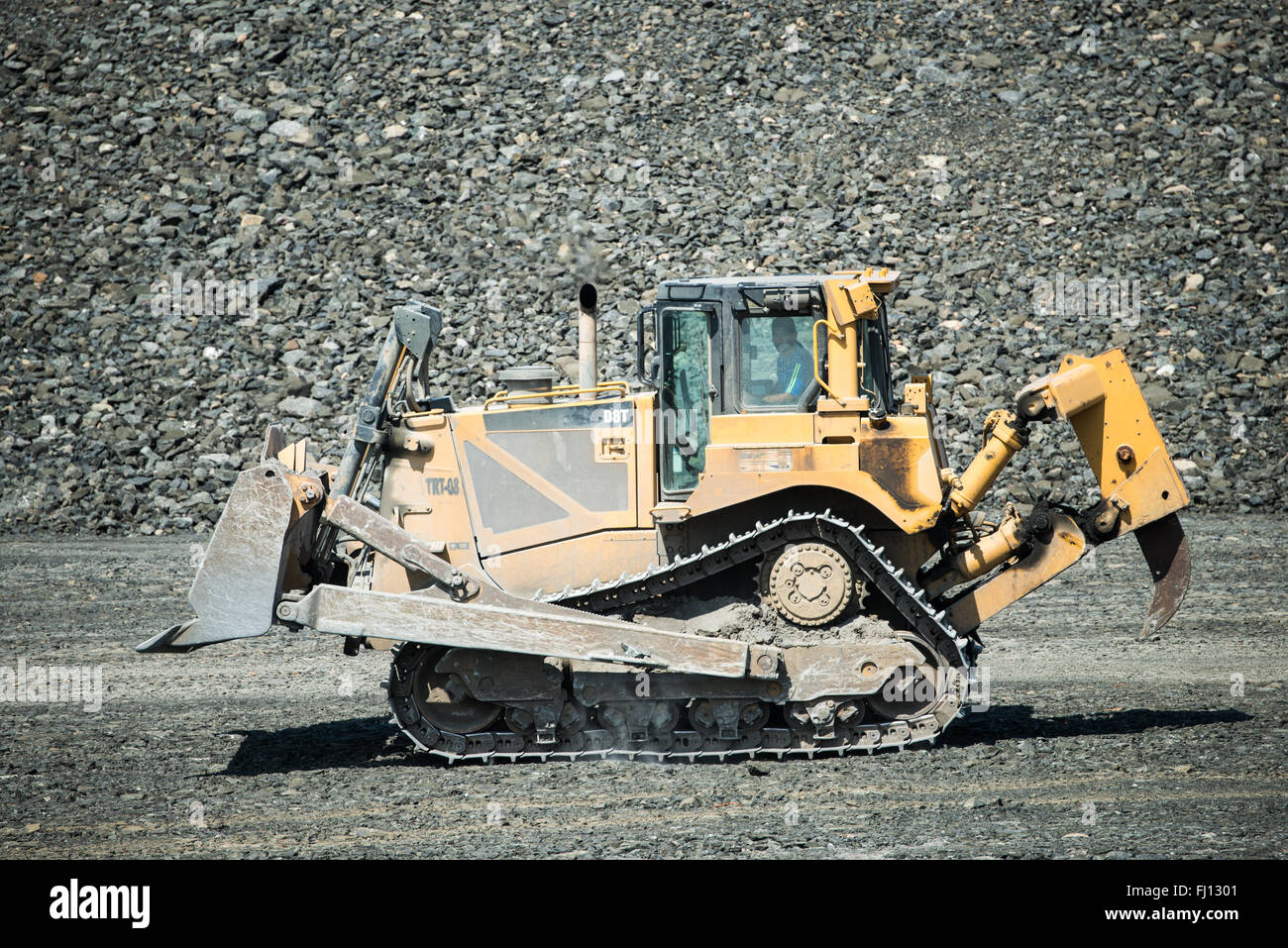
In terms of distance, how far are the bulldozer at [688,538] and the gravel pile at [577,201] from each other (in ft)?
32.3

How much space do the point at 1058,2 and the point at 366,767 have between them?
21.4 m

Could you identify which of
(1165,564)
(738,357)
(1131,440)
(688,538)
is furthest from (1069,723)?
(738,357)

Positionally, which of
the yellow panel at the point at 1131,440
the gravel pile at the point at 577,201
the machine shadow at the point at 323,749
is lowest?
the machine shadow at the point at 323,749

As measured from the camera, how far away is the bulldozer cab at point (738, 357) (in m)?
8.29

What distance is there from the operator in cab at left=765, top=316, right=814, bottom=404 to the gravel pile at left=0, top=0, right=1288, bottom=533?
10.5 meters

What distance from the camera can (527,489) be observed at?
871 cm

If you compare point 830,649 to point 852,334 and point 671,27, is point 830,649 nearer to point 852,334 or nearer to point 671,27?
point 852,334

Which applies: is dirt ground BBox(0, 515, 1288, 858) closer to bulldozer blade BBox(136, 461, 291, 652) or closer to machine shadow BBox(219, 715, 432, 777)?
machine shadow BBox(219, 715, 432, 777)

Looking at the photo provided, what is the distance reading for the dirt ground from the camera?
6754 millimetres

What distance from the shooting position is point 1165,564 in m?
8.55

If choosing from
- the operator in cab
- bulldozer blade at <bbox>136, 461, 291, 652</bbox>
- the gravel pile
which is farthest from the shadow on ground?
the gravel pile

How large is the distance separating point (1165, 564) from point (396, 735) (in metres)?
5.64

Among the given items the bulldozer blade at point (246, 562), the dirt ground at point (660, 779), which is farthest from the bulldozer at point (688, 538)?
the dirt ground at point (660, 779)

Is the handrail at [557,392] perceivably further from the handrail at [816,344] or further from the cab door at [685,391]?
the handrail at [816,344]
